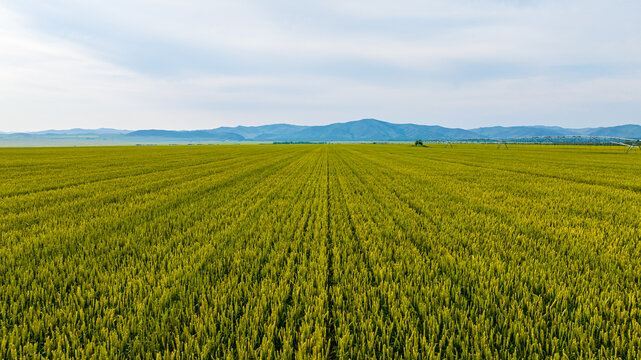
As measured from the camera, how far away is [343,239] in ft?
16.4

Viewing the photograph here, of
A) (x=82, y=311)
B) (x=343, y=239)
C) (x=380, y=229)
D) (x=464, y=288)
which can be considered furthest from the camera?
(x=380, y=229)

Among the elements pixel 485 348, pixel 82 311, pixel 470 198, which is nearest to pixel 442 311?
pixel 485 348

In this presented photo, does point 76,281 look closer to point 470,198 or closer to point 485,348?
point 485,348

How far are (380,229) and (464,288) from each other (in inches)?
97.6

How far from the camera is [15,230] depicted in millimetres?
5262

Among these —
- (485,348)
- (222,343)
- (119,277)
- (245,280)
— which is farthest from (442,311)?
(119,277)

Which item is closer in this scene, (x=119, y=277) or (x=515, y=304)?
(x=515, y=304)

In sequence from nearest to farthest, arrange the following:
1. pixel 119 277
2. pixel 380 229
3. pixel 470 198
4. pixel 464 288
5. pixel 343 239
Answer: pixel 464 288, pixel 119 277, pixel 343 239, pixel 380 229, pixel 470 198

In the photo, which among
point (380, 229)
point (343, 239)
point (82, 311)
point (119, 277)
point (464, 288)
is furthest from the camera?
point (380, 229)

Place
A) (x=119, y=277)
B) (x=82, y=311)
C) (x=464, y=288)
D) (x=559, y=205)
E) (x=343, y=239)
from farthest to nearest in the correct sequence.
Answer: (x=559, y=205) → (x=343, y=239) → (x=119, y=277) → (x=464, y=288) → (x=82, y=311)

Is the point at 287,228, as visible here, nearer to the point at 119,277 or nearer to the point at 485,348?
the point at 119,277

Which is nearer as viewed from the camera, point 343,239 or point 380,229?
point 343,239

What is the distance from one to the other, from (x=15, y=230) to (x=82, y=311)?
464cm

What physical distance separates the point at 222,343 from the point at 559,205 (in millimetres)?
9367
